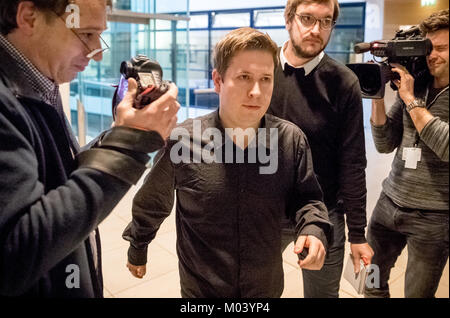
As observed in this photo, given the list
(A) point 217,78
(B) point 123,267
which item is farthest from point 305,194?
(B) point 123,267

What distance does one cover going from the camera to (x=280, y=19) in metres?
1.25

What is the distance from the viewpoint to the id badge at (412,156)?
3.95 ft

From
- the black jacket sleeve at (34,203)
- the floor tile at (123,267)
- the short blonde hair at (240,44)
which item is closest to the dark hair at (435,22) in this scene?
the short blonde hair at (240,44)

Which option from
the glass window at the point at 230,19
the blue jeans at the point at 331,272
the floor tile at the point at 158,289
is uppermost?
the glass window at the point at 230,19

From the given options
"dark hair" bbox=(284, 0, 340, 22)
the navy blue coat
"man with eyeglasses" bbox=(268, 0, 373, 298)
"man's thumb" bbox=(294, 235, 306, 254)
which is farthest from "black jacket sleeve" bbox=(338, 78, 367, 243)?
the navy blue coat

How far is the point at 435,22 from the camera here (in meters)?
1.11

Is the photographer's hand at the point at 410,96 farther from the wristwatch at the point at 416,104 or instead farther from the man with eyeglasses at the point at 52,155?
the man with eyeglasses at the point at 52,155

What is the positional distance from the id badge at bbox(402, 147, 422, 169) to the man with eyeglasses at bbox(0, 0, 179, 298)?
35.0 inches

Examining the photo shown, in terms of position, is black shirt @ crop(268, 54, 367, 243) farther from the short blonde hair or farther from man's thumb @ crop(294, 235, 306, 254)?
man's thumb @ crop(294, 235, 306, 254)

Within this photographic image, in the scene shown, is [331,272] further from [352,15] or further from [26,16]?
[26,16]

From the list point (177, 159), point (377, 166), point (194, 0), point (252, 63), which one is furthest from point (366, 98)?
point (194, 0)

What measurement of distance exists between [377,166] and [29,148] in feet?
3.94

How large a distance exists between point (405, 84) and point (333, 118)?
10.6 inches
